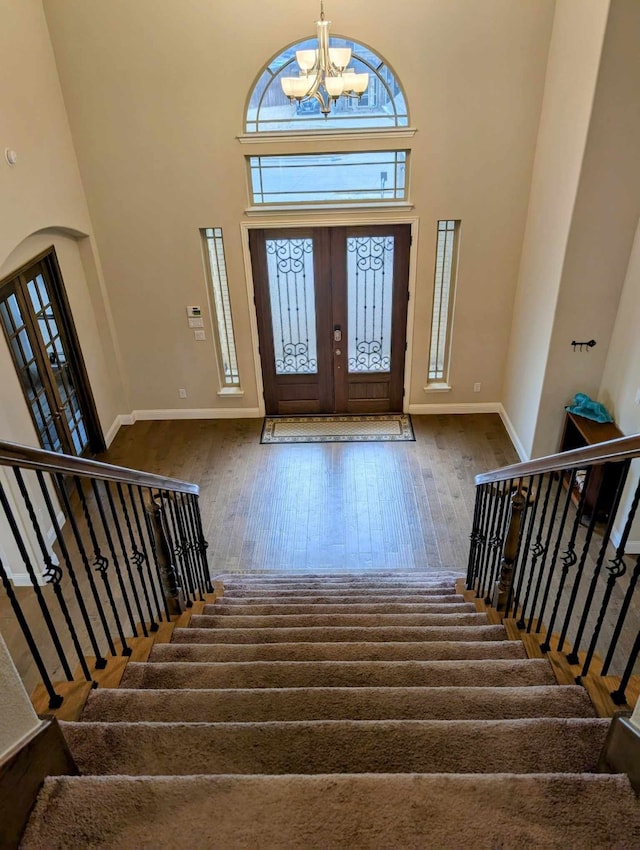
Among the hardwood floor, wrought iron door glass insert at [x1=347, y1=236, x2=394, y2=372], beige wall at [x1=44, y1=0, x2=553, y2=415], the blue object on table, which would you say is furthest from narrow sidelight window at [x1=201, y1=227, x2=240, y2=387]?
the blue object on table

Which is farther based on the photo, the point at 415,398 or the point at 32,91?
the point at 415,398

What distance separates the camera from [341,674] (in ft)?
7.18

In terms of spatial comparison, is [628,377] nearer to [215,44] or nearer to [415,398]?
[415,398]

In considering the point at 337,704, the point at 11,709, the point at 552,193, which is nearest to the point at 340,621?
the point at 337,704

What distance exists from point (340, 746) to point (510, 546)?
1772 mm

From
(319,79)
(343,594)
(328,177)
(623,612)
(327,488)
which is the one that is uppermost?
(319,79)

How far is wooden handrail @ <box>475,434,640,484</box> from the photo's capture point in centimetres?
168

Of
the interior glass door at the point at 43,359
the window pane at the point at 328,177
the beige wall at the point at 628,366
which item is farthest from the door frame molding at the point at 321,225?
the beige wall at the point at 628,366

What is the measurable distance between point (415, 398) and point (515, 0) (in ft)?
13.2

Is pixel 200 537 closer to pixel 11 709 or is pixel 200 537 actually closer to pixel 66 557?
pixel 66 557

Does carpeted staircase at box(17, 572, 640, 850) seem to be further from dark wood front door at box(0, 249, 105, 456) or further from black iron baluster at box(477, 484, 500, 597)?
dark wood front door at box(0, 249, 105, 456)

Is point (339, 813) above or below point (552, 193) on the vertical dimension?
below

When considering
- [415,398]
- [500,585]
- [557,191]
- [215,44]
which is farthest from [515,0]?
[500,585]

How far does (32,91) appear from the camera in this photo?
16.2ft
